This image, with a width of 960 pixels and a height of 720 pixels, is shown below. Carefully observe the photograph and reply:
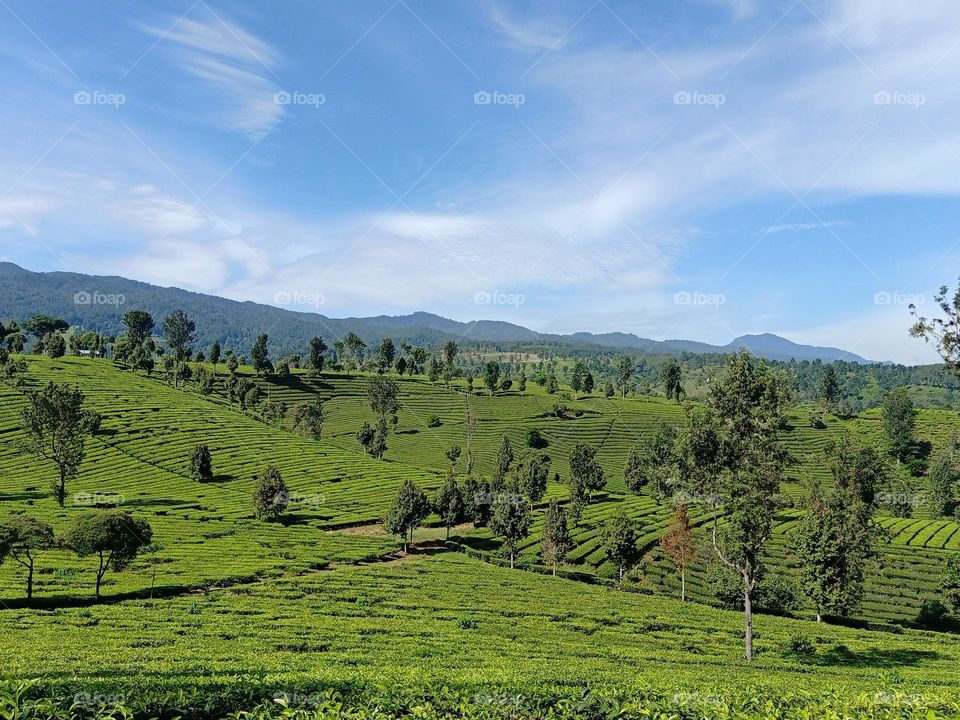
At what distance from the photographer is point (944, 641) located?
4247 cm

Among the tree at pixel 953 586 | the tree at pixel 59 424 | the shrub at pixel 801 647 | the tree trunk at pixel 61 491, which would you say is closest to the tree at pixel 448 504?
the tree trunk at pixel 61 491

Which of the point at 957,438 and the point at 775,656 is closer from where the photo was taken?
the point at 775,656

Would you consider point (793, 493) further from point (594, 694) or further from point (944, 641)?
point (594, 694)

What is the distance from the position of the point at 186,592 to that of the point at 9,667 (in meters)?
28.6

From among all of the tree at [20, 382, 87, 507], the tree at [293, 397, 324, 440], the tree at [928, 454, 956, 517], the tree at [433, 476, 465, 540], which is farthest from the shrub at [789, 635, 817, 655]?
the tree at [293, 397, 324, 440]

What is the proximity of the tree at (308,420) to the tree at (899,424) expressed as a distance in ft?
543

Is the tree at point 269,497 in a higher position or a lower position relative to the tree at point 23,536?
lower

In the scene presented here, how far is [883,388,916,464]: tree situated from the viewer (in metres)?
161

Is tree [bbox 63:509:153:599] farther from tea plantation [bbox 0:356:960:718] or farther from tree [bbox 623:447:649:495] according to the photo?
tree [bbox 623:447:649:495]

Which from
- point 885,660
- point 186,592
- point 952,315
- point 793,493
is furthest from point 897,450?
point 186,592

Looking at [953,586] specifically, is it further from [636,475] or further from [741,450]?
[636,475]

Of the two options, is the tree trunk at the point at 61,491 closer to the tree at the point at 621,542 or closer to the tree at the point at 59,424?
the tree at the point at 59,424

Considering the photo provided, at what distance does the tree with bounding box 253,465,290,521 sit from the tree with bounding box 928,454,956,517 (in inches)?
5304

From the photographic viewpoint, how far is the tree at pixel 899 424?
16100cm
